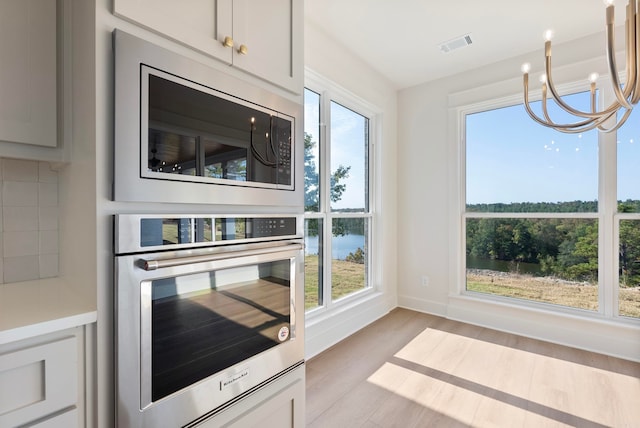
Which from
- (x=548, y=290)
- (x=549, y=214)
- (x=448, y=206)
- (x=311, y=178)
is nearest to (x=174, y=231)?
(x=311, y=178)

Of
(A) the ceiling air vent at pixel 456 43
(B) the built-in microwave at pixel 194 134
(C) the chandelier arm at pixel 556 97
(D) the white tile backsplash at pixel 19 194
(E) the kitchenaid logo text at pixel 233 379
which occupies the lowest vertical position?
(E) the kitchenaid logo text at pixel 233 379

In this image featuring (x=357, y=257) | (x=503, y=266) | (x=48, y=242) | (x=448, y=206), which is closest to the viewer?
(x=48, y=242)

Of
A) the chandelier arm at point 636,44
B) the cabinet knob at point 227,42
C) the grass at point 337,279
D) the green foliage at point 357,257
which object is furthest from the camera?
the green foliage at point 357,257

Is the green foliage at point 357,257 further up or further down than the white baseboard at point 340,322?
further up

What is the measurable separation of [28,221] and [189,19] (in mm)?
1050

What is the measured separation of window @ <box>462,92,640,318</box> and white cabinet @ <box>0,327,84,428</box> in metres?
3.38

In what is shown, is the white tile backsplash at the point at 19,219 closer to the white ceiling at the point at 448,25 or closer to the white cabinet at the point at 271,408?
the white cabinet at the point at 271,408

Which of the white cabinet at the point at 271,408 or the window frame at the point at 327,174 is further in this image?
the window frame at the point at 327,174

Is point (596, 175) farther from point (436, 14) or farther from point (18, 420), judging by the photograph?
point (18, 420)

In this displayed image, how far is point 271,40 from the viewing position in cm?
128

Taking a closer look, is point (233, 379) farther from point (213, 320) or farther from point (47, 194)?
point (47, 194)

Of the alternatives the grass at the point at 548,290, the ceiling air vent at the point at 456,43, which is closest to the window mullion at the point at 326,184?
the ceiling air vent at the point at 456,43

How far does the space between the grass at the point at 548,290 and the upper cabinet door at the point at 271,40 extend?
2893 millimetres

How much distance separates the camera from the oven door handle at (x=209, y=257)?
848 millimetres
